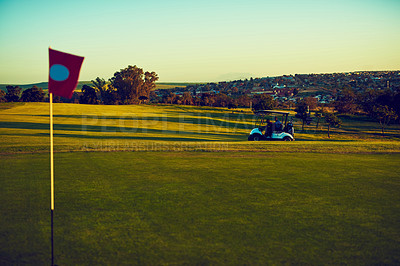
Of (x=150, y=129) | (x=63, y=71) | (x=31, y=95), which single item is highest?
(x=31, y=95)

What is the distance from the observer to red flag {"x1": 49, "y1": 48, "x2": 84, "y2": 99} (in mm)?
5191

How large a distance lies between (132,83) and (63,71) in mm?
100792

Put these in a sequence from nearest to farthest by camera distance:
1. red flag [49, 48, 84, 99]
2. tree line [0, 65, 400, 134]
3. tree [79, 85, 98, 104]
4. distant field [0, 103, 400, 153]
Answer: red flag [49, 48, 84, 99]
distant field [0, 103, 400, 153]
tree line [0, 65, 400, 134]
tree [79, 85, 98, 104]

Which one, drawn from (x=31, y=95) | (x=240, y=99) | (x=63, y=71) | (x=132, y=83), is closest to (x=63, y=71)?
(x=63, y=71)

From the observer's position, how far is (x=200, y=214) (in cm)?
670

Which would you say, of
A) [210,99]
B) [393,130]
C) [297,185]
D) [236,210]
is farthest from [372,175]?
[210,99]

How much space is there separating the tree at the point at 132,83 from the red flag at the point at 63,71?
94499 mm

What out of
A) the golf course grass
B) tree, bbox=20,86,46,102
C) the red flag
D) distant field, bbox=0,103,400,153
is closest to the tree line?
tree, bbox=20,86,46,102

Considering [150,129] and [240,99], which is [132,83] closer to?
[240,99]

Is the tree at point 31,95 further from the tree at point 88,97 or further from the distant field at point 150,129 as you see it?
the distant field at point 150,129

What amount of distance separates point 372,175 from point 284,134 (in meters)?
13.5

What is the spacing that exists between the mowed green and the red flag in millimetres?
2687

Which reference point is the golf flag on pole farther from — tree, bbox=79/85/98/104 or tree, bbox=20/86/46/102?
tree, bbox=79/85/98/104

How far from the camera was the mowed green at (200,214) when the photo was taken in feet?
16.5
